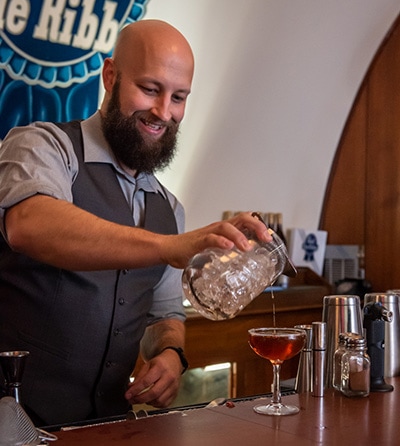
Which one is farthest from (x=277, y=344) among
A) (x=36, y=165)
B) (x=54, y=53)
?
(x=54, y=53)

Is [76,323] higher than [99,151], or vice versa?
[99,151]

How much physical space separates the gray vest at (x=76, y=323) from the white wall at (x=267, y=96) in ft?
5.51

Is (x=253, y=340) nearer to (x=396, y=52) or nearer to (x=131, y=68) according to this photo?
(x=131, y=68)

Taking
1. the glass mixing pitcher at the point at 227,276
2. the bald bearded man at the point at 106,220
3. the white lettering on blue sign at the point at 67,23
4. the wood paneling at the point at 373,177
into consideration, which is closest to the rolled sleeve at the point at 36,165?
the bald bearded man at the point at 106,220

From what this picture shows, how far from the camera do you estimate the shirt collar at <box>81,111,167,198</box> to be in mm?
1989

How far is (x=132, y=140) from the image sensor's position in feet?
6.52

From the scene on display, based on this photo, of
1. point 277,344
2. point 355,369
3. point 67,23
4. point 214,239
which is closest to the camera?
point 214,239

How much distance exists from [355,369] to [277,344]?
0.26 metres

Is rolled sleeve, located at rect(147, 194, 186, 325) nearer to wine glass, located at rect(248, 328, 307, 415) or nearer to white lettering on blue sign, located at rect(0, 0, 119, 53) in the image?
wine glass, located at rect(248, 328, 307, 415)

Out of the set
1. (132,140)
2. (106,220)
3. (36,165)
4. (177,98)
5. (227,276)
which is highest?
(177,98)

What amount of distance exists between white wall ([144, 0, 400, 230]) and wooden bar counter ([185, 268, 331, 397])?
54 centimetres

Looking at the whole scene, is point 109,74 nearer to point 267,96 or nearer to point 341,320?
point 341,320

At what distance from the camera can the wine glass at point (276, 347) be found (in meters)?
1.48

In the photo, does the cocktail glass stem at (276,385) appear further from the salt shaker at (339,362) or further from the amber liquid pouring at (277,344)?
the salt shaker at (339,362)
